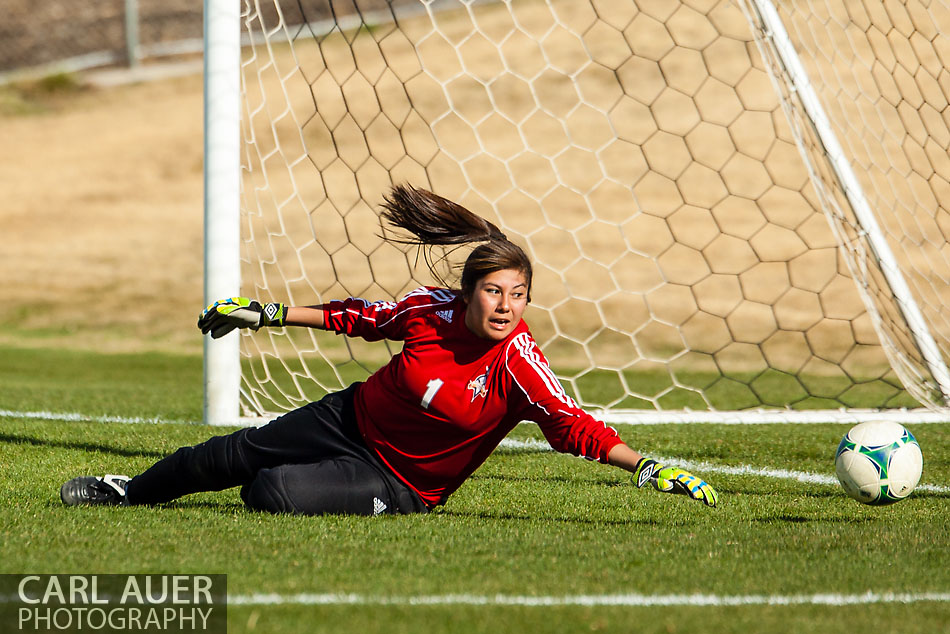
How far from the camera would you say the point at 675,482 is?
3.28 meters

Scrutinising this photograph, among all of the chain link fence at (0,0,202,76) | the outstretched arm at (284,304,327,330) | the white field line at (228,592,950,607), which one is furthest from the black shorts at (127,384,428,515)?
the chain link fence at (0,0,202,76)

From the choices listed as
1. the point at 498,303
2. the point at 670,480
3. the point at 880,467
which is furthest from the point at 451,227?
the point at 880,467

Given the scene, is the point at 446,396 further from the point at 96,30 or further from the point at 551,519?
the point at 96,30

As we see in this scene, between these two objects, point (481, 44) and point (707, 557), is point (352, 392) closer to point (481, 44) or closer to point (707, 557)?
point (707, 557)

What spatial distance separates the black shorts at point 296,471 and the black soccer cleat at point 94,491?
58 millimetres

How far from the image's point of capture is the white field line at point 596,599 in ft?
8.42

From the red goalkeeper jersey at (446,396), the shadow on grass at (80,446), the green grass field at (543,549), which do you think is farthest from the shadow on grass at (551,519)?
the shadow on grass at (80,446)

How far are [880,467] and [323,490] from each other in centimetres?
201

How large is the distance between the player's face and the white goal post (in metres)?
0.69

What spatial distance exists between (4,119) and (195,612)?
26086mm

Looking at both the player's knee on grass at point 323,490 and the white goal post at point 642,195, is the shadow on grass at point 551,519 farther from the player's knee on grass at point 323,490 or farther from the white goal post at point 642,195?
the white goal post at point 642,195

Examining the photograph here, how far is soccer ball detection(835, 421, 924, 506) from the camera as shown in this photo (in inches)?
147

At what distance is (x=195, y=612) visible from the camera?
8.20ft

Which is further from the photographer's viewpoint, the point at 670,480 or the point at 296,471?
the point at 296,471
